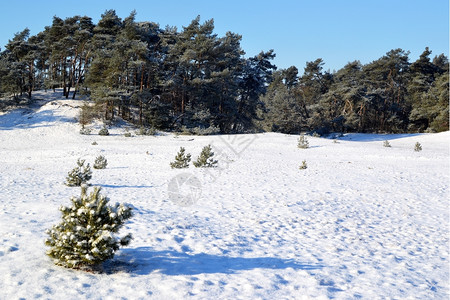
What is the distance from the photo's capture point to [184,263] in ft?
14.6

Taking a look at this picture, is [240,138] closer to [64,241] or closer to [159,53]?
[159,53]

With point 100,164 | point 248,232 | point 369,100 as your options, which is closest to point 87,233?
point 248,232

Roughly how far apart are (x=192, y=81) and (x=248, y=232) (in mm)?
30280

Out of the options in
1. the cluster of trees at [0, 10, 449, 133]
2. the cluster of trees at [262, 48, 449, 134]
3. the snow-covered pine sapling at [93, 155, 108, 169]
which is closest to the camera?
the snow-covered pine sapling at [93, 155, 108, 169]

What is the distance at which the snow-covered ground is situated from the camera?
3805mm

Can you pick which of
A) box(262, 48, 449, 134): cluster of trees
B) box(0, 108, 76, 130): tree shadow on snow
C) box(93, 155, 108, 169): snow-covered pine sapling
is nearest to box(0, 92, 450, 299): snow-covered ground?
box(93, 155, 108, 169): snow-covered pine sapling

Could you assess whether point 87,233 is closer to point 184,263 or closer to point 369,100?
point 184,263

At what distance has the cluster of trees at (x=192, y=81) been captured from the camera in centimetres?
3306

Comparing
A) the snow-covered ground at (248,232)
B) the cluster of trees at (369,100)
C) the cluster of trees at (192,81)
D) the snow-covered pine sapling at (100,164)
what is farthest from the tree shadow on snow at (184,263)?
the cluster of trees at (369,100)

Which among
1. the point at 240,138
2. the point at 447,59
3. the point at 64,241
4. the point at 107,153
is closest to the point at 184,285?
the point at 64,241

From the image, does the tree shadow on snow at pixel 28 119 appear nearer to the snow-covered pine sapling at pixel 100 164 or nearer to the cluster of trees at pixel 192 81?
the cluster of trees at pixel 192 81

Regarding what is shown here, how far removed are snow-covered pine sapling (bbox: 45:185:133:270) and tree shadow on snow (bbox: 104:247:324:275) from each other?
0.41 m

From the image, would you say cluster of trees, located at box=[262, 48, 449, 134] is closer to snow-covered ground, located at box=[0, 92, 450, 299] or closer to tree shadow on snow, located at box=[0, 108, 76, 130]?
tree shadow on snow, located at box=[0, 108, 76, 130]

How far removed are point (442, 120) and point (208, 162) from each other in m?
43.1
